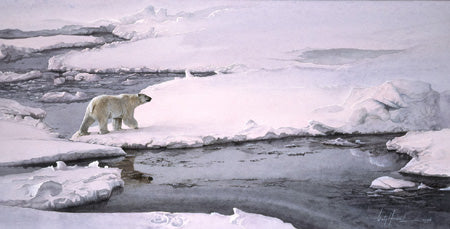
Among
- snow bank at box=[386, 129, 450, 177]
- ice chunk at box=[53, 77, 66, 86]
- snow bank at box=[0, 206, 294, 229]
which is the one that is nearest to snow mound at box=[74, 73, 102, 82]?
ice chunk at box=[53, 77, 66, 86]

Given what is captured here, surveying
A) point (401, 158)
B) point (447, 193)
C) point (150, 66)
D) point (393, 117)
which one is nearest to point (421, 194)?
point (447, 193)

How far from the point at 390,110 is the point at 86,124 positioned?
273 centimetres

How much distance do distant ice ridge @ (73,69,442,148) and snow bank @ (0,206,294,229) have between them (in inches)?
36.5

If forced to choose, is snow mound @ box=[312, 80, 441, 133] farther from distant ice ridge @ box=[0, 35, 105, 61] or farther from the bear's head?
distant ice ridge @ box=[0, 35, 105, 61]

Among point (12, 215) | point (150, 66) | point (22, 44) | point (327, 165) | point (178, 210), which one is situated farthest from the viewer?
point (150, 66)

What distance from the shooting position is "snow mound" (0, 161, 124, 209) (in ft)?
11.5

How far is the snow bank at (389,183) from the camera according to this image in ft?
12.4

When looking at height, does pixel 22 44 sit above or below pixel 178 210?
above

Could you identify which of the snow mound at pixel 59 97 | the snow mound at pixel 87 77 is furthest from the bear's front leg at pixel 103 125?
the snow mound at pixel 87 77

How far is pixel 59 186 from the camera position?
3.61 metres

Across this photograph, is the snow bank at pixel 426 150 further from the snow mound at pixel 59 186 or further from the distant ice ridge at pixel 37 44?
the distant ice ridge at pixel 37 44

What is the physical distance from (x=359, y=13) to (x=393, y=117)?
3.52 feet

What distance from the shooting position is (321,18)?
4.80m

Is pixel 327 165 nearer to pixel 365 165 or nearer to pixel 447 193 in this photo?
pixel 365 165
